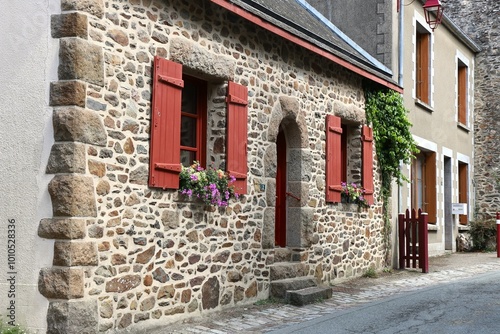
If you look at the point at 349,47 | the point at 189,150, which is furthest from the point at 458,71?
the point at 189,150

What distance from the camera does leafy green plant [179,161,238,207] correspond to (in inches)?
293

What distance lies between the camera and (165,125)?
23.6 ft

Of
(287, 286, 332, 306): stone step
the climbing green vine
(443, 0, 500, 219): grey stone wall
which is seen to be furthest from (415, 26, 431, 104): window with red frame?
(287, 286, 332, 306): stone step

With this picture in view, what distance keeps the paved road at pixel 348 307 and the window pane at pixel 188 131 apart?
2.04 m

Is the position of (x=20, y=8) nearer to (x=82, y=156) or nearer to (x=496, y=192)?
(x=82, y=156)

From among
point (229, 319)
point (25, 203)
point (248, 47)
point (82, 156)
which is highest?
point (248, 47)

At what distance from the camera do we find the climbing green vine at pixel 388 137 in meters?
12.6

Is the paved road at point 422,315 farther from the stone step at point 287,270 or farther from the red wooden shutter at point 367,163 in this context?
the red wooden shutter at point 367,163

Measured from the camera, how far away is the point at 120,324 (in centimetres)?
648

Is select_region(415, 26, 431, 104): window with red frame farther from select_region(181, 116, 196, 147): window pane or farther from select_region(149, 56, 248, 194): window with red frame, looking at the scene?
select_region(181, 116, 196, 147): window pane

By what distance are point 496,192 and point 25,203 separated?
1597cm

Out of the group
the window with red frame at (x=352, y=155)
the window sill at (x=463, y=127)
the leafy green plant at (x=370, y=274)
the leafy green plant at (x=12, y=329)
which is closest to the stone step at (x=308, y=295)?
the window with red frame at (x=352, y=155)

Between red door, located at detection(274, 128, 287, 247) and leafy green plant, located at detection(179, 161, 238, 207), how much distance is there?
2127 millimetres

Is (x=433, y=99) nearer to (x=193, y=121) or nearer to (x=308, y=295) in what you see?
(x=308, y=295)
